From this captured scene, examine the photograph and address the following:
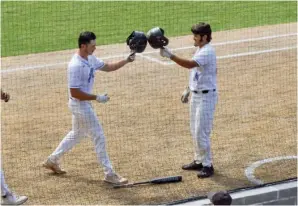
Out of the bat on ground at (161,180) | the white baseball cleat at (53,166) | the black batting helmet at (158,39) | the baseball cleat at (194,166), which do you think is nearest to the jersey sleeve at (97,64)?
the black batting helmet at (158,39)

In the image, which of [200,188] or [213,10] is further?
[213,10]

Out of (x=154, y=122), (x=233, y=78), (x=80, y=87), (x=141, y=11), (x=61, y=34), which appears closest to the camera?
(x=80, y=87)

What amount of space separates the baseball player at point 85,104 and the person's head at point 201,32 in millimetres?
758

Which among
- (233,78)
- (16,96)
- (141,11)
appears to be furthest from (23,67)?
(141,11)

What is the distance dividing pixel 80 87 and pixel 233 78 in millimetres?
5141

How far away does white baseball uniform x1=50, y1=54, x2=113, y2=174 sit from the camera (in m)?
9.12

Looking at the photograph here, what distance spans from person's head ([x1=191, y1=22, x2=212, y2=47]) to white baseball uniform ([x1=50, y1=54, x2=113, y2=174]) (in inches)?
45.4

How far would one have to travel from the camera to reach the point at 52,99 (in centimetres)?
1290

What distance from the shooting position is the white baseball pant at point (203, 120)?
374 inches

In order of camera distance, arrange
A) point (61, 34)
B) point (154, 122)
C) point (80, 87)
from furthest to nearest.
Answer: point (61, 34) → point (154, 122) → point (80, 87)

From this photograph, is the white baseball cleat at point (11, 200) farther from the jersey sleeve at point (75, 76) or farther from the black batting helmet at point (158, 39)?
the black batting helmet at point (158, 39)

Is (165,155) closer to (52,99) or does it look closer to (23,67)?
(52,99)

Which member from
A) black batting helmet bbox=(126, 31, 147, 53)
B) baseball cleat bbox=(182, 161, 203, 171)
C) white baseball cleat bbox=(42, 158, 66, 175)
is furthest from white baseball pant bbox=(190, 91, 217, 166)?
white baseball cleat bbox=(42, 158, 66, 175)

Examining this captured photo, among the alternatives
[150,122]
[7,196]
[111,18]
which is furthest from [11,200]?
[111,18]
